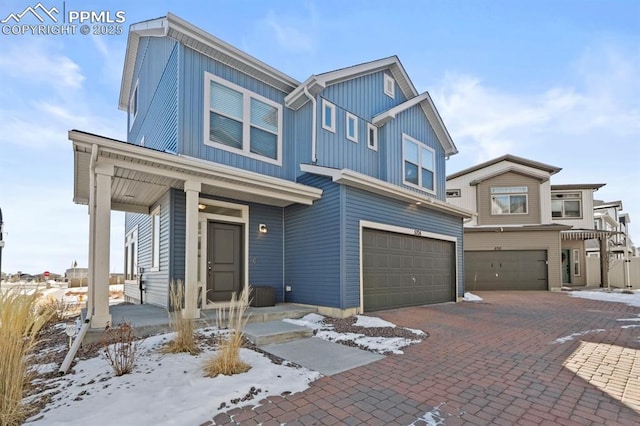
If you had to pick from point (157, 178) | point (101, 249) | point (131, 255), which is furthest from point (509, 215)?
point (101, 249)

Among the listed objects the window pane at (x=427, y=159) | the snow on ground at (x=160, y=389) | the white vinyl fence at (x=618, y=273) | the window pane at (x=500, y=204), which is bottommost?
the white vinyl fence at (x=618, y=273)

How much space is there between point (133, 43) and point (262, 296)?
8694mm

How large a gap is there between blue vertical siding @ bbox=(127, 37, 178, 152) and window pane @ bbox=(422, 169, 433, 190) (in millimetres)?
8053

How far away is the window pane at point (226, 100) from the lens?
7.43 meters

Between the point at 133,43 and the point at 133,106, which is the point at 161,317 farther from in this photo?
the point at 133,43

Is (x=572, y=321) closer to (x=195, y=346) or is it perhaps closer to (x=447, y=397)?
(x=447, y=397)

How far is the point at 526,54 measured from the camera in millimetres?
11305

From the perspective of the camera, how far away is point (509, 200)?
699 inches

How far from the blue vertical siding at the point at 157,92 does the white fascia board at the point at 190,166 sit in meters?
1.19

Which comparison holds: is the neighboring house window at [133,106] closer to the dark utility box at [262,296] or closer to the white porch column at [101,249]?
the white porch column at [101,249]

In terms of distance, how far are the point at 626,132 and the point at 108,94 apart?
20.5 m

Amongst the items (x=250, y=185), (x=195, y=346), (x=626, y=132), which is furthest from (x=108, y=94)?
(x=626, y=132)

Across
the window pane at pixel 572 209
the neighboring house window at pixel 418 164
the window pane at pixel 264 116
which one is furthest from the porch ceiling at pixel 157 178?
the window pane at pixel 572 209

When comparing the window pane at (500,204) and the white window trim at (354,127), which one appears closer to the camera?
the white window trim at (354,127)
